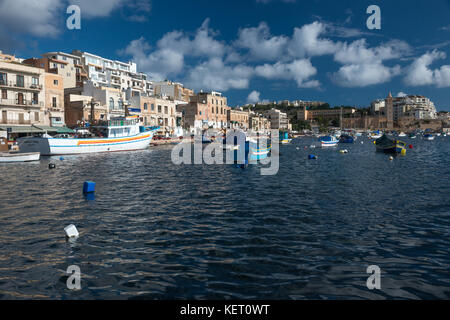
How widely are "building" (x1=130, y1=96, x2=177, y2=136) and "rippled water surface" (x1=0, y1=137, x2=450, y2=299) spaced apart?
45559mm

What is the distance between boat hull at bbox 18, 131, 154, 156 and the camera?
107ft

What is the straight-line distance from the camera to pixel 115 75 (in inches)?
3012

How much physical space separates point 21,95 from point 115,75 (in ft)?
124

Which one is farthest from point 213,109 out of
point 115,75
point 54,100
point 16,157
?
point 16,157

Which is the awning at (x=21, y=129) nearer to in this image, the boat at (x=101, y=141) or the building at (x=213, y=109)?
the boat at (x=101, y=141)

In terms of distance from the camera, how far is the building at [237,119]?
9203 cm

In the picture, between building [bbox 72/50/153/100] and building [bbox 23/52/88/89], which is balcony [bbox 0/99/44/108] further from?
building [bbox 72/50/153/100]

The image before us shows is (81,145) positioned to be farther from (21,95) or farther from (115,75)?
(115,75)

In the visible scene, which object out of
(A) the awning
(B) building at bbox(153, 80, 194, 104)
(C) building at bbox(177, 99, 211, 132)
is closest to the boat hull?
(A) the awning

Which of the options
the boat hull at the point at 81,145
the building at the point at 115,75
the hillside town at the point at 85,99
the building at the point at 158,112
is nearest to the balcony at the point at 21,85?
the hillside town at the point at 85,99

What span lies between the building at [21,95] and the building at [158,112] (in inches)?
729

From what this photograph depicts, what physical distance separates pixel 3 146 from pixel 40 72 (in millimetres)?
15241

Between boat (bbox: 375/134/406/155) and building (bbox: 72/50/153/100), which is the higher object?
building (bbox: 72/50/153/100)

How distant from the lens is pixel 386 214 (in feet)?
37.1
